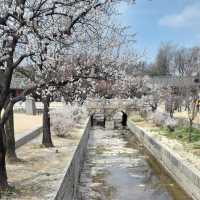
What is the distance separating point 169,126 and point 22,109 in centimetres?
1849

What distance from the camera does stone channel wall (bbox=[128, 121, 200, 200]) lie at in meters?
14.9

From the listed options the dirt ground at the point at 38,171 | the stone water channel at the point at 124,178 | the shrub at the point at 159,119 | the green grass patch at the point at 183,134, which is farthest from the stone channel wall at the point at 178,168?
the shrub at the point at 159,119

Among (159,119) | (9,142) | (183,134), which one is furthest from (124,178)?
(159,119)

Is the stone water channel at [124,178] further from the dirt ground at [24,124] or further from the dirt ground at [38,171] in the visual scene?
the dirt ground at [24,124]

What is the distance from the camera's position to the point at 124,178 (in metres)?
19.0

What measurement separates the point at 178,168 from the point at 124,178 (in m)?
2.39

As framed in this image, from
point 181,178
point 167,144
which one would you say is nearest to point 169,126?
point 167,144

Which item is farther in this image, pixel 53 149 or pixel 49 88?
pixel 53 149

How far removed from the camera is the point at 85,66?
11.8 metres

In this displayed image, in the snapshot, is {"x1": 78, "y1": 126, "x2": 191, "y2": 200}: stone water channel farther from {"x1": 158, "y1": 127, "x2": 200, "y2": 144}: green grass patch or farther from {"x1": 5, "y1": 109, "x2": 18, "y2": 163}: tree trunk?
{"x1": 5, "y1": 109, "x2": 18, "y2": 163}: tree trunk

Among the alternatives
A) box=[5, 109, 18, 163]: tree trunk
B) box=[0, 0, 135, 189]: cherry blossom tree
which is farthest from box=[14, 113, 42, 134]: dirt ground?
box=[0, 0, 135, 189]: cherry blossom tree

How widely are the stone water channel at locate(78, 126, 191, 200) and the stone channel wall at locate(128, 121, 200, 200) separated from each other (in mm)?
285

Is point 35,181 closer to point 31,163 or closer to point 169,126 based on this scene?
point 31,163

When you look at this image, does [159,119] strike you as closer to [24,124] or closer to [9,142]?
[24,124]
